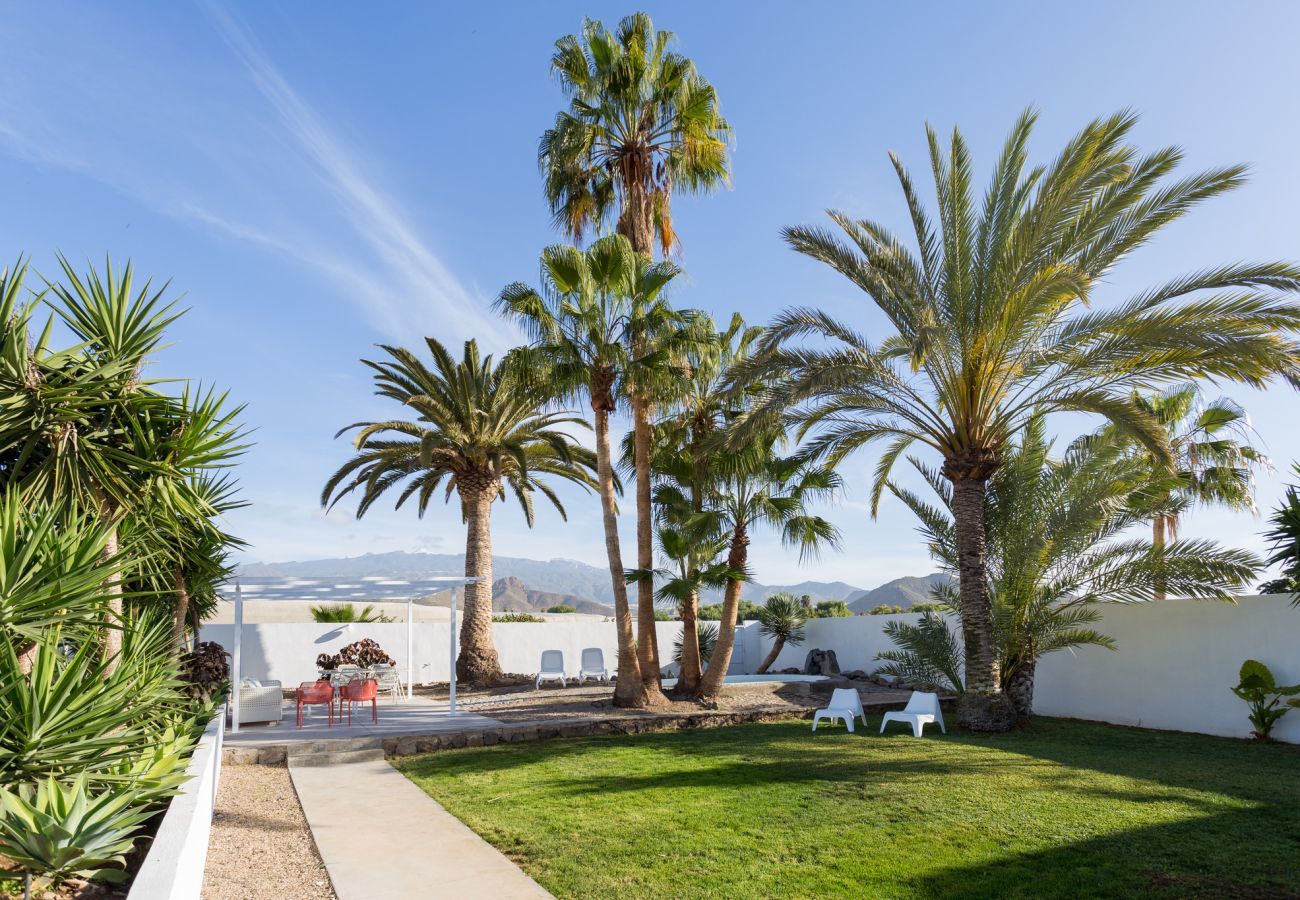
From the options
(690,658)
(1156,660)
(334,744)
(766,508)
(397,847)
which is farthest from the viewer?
(690,658)

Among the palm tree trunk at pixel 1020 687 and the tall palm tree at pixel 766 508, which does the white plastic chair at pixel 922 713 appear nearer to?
the palm tree trunk at pixel 1020 687

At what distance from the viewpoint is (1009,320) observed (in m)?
11.3

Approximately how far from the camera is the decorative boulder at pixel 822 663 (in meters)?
22.1

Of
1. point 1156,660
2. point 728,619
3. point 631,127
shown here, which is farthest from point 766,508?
Answer: point 631,127

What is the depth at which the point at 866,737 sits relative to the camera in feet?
38.9

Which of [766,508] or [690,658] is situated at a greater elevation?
[766,508]

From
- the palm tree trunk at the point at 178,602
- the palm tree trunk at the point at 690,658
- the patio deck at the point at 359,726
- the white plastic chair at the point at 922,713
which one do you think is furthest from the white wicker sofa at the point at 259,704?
the white plastic chair at the point at 922,713

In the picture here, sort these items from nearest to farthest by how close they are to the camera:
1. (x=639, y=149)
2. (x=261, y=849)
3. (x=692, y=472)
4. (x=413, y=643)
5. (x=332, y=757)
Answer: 1. (x=261, y=849)
2. (x=332, y=757)
3. (x=692, y=472)
4. (x=639, y=149)
5. (x=413, y=643)

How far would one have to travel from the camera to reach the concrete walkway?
5469 millimetres

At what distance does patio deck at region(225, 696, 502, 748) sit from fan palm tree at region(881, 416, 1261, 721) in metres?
7.40

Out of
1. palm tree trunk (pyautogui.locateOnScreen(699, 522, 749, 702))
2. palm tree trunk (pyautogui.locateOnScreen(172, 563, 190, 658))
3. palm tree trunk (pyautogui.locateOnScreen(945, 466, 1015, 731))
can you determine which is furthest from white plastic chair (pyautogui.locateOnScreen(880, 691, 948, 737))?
palm tree trunk (pyautogui.locateOnScreen(172, 563, 190, 658))

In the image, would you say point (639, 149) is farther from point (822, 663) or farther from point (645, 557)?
point (822, 663)

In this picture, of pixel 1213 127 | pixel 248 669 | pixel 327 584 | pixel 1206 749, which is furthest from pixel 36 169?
pixel 1206 749

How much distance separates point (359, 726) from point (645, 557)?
17.6ft
